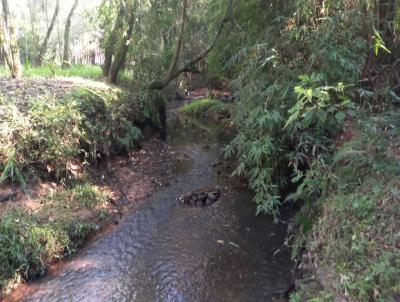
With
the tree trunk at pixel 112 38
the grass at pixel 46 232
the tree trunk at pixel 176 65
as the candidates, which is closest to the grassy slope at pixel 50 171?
the grass at pixel 46 232

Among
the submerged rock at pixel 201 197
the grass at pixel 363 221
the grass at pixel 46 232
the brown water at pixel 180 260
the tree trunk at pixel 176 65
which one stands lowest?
the brown water at pixel 180 260

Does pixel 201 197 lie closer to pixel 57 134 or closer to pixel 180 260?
pixel 180 260

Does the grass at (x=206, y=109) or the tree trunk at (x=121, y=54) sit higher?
the tree trunk at (x=121, y=54)

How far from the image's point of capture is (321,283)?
10.5 feet

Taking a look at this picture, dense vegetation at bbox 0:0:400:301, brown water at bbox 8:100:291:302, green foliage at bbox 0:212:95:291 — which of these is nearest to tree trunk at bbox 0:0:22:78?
dense vegetation at bbox 0:0:400:301

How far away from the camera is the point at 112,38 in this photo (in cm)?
1025

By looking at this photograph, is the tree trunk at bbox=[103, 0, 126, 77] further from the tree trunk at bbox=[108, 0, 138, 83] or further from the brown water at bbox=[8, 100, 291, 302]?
the brown water at bbox=[8, 100, 291, 302]

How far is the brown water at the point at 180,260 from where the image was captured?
13.2ft

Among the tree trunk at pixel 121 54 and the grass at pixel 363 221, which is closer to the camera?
the grass at pixel 363 221

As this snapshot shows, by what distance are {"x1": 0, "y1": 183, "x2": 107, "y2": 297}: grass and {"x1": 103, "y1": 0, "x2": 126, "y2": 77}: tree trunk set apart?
5.64 m

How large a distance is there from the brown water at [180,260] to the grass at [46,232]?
0.20m

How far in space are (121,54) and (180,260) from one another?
757 cm

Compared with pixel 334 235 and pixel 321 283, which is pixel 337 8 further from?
pixel 321 283

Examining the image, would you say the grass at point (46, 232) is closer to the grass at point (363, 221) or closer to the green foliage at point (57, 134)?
the green foliage at point (57, 134)
